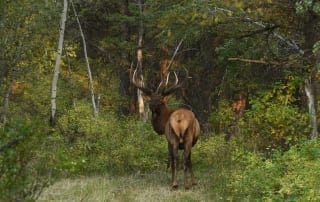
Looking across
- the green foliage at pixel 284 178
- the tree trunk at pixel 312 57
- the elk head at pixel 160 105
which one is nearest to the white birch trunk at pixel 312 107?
the tree trunk at pixel 312 57

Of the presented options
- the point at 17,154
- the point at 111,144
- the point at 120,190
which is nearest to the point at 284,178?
the point at 120,190

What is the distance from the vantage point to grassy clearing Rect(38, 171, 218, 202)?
35.0 ft

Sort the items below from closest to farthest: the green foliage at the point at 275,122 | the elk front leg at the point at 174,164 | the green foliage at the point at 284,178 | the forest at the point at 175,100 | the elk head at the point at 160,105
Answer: the green foliage at the point at 284,178, the forest at the point at 175,100, the elk front leg at the point at 174,164, the elk head at the point at 160,105, the green foliage at the point at 275,122

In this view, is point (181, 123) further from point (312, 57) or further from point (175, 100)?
point (175, 100)

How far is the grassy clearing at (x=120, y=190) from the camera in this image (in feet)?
35.0

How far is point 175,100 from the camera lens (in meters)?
21.0

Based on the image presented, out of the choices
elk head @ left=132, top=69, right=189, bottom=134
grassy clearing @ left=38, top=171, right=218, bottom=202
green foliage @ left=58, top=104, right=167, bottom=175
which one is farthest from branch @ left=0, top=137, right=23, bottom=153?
green foliage @ left=58, top=104, right=167, bottom=175

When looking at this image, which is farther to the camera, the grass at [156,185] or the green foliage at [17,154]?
the grass at [156,185]

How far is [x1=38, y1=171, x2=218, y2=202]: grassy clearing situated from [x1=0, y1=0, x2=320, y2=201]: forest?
1.5 inches

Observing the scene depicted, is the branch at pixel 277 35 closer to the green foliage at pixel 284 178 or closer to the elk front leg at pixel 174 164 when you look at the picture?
the elk front leg at pixel 174 164

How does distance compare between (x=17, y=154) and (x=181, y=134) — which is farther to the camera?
(x=181, y=134)

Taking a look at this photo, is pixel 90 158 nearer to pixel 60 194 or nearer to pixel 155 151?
pixel 155 151

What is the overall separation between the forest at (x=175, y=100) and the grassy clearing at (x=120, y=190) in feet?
Answer: 0.12

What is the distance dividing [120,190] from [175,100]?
975cm
